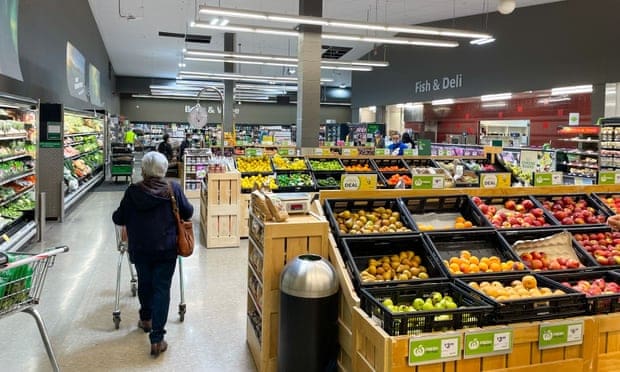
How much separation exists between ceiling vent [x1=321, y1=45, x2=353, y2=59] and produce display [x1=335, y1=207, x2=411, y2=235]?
15815 millimetres

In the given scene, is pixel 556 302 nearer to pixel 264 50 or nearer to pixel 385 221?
pixel 385 221

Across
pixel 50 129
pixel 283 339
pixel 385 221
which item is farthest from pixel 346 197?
pixel 50 129

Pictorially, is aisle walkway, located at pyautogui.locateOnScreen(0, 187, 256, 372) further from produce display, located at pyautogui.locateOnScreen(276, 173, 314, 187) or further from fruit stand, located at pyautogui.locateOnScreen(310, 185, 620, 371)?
produce display, located at pyautogui.locateOnScreen(276, 173, 314, 187)

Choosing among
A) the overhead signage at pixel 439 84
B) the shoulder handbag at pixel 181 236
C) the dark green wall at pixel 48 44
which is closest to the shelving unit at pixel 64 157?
the dark green wall at pixel 48 44

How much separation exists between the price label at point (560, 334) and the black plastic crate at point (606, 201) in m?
1.80

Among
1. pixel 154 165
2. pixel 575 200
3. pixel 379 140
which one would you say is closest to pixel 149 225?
pixel 154 165

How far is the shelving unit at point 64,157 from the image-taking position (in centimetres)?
877

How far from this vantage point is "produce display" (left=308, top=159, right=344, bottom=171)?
27.2 ft

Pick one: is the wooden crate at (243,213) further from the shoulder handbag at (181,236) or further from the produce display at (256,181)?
the shoulder handbag at (181,236)

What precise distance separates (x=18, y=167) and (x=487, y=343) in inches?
283

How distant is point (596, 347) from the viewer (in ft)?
8.75

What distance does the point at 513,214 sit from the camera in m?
3.80

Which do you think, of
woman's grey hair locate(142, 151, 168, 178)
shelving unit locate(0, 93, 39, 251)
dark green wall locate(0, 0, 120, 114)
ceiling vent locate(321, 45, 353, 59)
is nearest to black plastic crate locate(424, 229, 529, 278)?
woman's grey hair locate(142, 151, 168, 178)

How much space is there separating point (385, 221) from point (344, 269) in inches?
24.6
